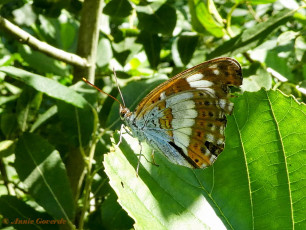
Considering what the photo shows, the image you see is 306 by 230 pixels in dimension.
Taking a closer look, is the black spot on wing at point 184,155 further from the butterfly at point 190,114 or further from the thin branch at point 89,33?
the thin branch at point 89,33

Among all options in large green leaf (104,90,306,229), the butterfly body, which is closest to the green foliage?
large green leaf (104,90,306,229)

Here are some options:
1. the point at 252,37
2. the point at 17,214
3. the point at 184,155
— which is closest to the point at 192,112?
the point at 184,155

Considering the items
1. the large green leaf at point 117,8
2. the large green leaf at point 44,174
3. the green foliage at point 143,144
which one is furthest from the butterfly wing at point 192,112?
the large green leaf at point 117,8

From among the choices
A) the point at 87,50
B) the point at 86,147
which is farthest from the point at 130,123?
the point at 87,50

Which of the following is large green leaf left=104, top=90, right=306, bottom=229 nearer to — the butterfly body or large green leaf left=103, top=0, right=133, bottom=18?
the butterfly body

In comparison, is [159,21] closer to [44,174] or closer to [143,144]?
[143,144]

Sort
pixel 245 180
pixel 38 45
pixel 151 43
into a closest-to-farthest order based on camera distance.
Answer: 1. pixel 245 180
2. pixel 38 45
3. pixel 151 43
